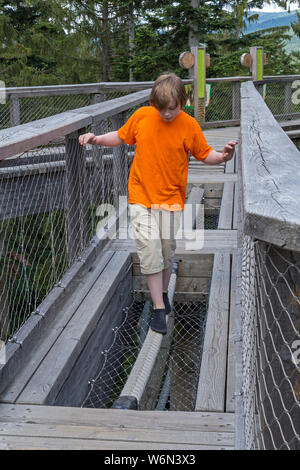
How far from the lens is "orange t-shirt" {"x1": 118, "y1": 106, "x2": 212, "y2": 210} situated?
317 cm

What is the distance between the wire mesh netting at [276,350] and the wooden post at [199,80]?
978 centimetres

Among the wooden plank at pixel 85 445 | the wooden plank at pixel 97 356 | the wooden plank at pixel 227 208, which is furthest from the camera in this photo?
the wooden plank at pixel 227 208

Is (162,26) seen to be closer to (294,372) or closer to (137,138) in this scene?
(137,138)

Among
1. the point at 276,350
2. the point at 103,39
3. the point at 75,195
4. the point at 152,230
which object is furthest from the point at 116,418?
the point at 103,39

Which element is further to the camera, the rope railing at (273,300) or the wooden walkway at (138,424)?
the wooden walkway at (138,424)

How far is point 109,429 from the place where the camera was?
234 cm

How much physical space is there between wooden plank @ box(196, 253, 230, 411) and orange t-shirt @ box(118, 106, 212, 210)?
0.66m

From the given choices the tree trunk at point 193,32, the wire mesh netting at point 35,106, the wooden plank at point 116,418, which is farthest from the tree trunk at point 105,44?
the wooden plank at point 116,418

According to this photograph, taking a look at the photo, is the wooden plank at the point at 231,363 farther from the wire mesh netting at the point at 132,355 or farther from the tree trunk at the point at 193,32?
the tree trunk at the point at 193,32

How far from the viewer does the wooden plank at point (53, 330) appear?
103 inches

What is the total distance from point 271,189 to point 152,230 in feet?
6.56

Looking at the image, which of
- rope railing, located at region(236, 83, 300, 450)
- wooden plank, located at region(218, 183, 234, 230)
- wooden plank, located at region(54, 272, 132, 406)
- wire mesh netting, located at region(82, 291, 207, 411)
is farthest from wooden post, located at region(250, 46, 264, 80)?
rope railing, located at region(236, 83, 300, 450)

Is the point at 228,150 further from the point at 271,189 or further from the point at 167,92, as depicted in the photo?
the point at 271,189
